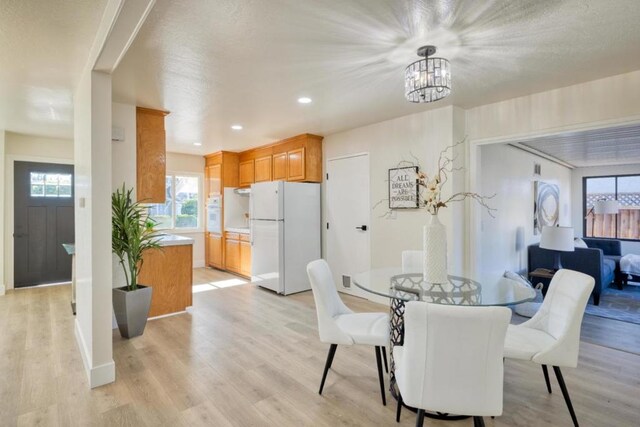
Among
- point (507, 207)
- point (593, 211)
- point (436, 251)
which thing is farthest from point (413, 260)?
point (593, 211)

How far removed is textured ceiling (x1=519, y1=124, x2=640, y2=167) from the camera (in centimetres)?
434

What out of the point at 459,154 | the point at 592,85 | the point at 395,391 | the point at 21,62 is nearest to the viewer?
the point at 395,391

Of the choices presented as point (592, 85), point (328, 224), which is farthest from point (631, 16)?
point (328, 224)

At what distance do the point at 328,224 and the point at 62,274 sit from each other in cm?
439

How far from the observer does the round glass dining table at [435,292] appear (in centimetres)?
183

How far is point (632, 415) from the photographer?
6.43 feet

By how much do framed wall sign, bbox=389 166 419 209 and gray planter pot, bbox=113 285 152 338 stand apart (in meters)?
2.89

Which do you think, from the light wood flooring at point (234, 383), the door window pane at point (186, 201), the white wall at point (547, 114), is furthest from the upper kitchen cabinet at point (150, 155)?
the white wall at point (547, 114)

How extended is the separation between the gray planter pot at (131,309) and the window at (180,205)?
3492mm

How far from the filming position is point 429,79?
6.98 feet

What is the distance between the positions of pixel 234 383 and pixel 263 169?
4.00 metres

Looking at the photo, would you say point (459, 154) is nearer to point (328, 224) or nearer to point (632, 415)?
point (328, 224)

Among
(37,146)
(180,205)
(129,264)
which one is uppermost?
(37,146)

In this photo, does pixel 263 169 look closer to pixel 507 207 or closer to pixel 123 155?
pixel 123 155
